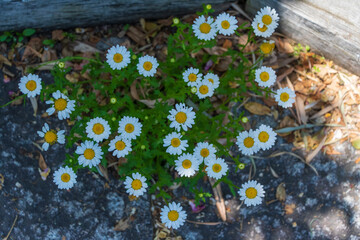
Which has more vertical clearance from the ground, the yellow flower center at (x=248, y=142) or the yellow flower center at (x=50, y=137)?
the yellow flower center at (x=248, y=142)

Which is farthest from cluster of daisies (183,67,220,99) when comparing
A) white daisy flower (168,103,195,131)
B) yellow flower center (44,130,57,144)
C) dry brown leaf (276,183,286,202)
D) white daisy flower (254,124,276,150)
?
dry brown leaf (276,183,286,202)

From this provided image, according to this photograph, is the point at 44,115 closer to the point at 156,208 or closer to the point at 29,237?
the point at 29,237

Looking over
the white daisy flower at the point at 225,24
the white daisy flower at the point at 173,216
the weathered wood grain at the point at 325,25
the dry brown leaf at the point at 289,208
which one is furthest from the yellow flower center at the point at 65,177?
the weathered wood grain at the point at 325,25

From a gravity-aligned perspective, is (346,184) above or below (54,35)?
below

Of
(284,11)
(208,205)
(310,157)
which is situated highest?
(284,11)

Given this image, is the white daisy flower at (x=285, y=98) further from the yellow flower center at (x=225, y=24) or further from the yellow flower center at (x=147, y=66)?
the yellow flower center at (x=147, y=66)

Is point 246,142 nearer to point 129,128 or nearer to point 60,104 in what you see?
point 129,128

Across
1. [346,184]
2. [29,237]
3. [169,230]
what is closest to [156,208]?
[169,230]
